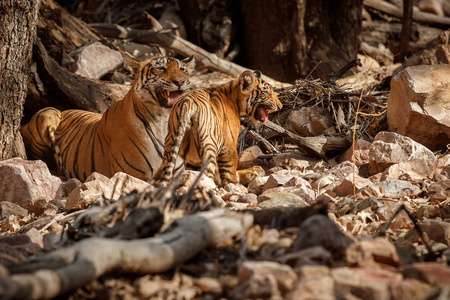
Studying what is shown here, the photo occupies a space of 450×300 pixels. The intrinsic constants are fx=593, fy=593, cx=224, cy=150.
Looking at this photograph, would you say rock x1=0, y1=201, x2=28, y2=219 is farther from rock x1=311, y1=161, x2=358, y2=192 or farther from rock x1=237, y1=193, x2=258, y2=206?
rock x1=311, y1=161, x2=358, y2=192

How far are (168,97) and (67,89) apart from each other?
184cm

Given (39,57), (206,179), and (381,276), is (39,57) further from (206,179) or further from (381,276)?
(381,276)

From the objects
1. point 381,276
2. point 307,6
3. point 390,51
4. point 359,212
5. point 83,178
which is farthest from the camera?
point 390,51

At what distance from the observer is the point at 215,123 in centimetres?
574

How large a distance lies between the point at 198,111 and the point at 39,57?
2221 millimetres

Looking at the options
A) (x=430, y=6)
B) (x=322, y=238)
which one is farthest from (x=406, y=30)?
(x=322, y=238)

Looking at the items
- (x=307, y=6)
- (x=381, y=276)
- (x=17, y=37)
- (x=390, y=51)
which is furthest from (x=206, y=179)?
(x=390, y=51)

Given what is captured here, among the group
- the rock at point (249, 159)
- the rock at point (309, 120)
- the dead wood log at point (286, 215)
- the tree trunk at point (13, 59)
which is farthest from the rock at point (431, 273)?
the rock at point (309, 120)

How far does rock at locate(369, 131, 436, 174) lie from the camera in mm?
5543

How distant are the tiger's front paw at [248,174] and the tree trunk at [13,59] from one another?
2.28 m

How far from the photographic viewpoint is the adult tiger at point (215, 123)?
5.42 metres

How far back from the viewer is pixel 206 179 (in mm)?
4867

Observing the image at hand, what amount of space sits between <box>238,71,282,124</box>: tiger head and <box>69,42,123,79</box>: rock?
293 cm

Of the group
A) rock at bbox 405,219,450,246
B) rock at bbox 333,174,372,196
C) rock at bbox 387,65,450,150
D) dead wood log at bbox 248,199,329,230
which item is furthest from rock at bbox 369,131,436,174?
dead wood log at bbox 248,199,329,230
